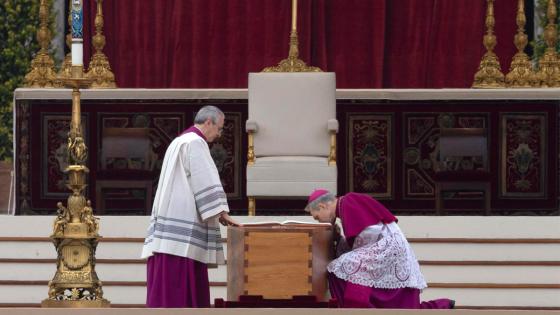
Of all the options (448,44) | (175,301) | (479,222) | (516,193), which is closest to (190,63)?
(448,44)

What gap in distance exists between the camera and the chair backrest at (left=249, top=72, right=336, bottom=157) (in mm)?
13000

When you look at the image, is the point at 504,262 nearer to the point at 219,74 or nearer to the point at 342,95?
the point at 342,95

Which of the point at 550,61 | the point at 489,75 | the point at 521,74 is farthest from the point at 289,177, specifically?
the point at 550,61

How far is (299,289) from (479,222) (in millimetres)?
2759

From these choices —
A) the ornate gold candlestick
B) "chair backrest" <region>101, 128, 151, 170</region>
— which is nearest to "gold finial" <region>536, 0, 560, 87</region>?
"chair backrest" <region>101, 128, 151, 170</region>

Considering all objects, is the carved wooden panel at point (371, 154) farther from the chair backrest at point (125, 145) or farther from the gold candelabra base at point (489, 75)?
the chair backrest at point (125, 145)

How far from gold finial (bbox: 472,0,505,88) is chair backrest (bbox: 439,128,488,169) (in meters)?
0.65

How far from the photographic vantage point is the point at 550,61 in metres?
14.2

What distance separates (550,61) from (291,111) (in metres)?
2.35

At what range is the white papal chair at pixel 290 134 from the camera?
12594 millimetres

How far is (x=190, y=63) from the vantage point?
53.4 feet

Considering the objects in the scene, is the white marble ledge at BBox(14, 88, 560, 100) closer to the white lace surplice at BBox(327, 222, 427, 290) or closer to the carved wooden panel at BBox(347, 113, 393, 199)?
the carved wooden panel at BBox(347, 113, 393, 199)

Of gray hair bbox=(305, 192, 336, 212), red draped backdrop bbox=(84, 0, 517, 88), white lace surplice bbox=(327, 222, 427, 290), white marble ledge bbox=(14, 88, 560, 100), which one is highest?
red draped backdrop bbox=(84, 0, 517, 88)

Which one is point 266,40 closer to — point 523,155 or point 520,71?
point 520,71
